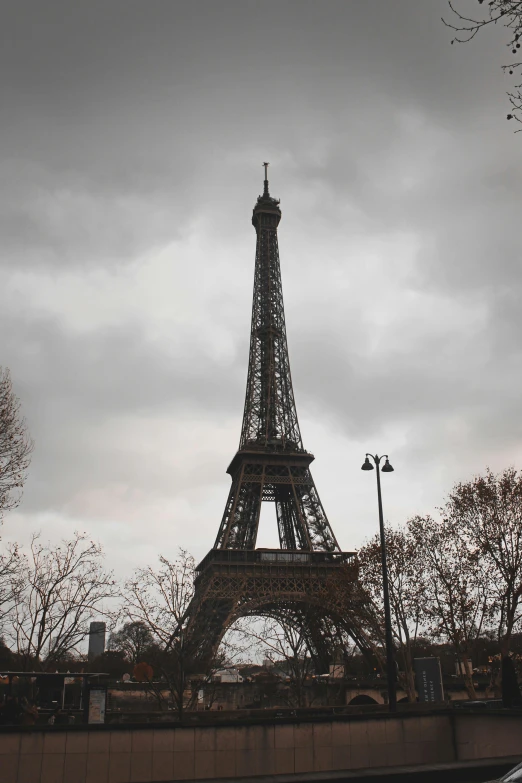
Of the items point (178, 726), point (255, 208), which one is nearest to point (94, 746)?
point (178, 726)

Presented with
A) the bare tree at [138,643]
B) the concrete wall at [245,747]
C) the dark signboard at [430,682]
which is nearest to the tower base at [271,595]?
the bare tree at [138,643]

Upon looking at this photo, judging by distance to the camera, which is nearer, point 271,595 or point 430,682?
point 430,682

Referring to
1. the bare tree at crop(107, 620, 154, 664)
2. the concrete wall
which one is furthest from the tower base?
the concrete wall

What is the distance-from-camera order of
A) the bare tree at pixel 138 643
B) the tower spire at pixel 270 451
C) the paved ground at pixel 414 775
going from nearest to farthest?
the paved ground at pixel 414 775 < the tower spire at pixel 270 451 < the bare tree at pixel 138 643

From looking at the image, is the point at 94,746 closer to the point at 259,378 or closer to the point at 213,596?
the point at 213,596

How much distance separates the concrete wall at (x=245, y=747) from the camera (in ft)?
51.5

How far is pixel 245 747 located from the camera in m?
17.0

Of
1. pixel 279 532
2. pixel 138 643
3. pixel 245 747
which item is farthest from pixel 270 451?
pixel 245 747

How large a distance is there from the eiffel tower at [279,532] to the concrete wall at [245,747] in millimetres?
25180

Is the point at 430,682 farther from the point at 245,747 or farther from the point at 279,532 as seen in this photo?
the point at 279,532

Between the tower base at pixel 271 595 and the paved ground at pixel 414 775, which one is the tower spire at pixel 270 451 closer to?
the tower base at pixel 271 595

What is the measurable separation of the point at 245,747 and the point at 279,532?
5939cm

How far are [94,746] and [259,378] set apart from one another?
64906 millimetres

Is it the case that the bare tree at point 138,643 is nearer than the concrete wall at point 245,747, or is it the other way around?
the concrete wall at point 245,747
